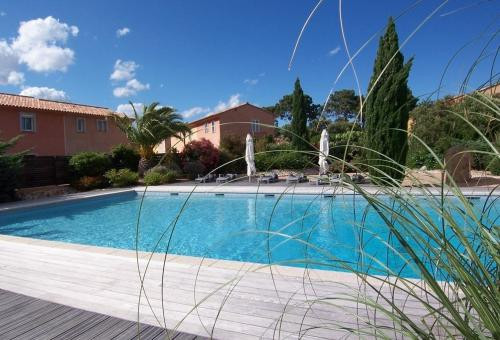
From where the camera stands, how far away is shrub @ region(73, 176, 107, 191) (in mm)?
15352

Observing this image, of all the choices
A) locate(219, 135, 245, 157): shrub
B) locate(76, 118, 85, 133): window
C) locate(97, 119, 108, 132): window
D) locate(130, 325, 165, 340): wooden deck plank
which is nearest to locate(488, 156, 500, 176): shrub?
Result: locate(130, 325, 165, 340): wooden deck plank

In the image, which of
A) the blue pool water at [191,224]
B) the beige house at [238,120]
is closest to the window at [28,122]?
the beige house at [238,120]

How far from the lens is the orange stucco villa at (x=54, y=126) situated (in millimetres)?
19641

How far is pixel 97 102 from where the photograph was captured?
1035 inches

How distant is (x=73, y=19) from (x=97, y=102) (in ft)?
42.5

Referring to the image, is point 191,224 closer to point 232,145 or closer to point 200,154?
point 200,154

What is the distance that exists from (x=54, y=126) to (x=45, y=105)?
1413 mm

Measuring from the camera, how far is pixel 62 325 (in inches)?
104

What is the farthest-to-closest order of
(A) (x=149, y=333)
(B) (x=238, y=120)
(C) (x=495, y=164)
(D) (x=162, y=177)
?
(B) (x=238, y=120)
(D) (x=162, y=177)
(A) (x=149, y=333)
(C) (x=495, y=164)

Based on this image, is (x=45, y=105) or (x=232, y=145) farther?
(x=232, y=145)

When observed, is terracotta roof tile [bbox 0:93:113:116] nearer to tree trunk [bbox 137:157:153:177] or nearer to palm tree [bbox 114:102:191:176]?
palm tree [bbox 114:102:191:176]

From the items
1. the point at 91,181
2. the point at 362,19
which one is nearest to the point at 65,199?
the point at 91,181

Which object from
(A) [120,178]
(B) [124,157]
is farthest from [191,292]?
(B) [124,157]

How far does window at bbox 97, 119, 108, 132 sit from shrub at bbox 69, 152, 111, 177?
342 inches
